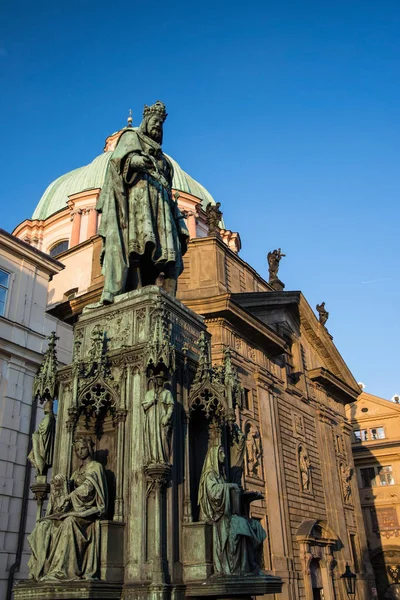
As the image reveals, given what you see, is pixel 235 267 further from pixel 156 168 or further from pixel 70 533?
pixel 70 533

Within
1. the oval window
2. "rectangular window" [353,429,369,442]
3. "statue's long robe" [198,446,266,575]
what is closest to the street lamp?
"rectangular window" [353,429,369,442]

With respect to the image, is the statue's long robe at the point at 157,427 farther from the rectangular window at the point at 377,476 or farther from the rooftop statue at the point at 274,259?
the rectangular window at the point at 377,476

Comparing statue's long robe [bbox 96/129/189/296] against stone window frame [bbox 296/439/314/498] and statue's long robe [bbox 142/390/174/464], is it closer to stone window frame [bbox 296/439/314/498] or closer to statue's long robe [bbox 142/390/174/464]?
statue's long robe [bbox 142/390/174/464]

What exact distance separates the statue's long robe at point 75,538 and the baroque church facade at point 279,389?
15.0 m

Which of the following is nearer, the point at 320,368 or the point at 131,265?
the point at 131,265

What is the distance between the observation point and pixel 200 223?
42438 millimetres

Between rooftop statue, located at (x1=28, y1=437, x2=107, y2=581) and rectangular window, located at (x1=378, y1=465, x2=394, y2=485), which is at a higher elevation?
rectangular window, located at (x1=378, y1=465, x2=394, y2=485)

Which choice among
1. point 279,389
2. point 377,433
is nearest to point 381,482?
point 377,433

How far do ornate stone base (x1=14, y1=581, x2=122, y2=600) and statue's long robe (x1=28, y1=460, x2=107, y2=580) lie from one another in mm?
73

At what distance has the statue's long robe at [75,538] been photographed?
17.5ft

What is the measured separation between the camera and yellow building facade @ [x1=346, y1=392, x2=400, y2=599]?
47.3 meters

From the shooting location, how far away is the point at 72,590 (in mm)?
5164

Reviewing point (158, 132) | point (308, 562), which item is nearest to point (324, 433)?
point (308, 562)

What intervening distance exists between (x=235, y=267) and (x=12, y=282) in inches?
467
